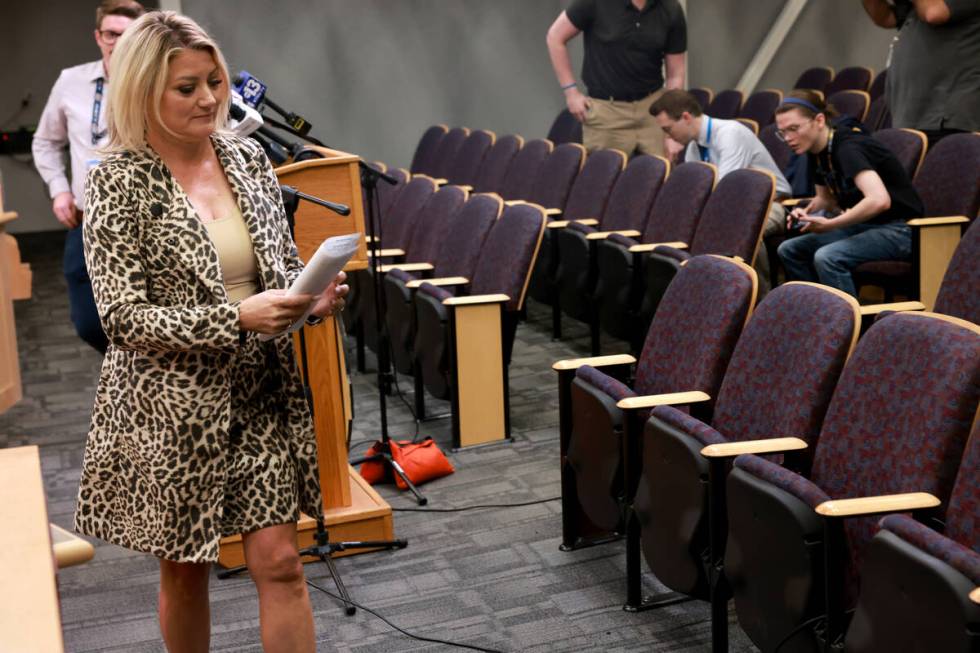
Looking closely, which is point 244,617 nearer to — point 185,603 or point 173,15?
point 185,603

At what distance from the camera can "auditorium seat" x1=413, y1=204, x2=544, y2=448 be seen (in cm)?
401

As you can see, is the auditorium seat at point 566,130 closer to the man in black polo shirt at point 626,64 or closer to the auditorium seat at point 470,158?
the auditorium seat at point 470,158

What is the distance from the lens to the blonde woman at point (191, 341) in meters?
1.93

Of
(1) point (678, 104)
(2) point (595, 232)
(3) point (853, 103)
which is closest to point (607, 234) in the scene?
(2) point (595, 232)

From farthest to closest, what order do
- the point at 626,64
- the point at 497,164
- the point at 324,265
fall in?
the point at 497,164
the point at 626,64
the point at 324,265

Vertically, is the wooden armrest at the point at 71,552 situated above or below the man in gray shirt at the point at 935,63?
below

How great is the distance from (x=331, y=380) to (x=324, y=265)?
1355 mm

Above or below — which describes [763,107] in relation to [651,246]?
above

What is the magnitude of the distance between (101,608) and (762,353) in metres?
1.80

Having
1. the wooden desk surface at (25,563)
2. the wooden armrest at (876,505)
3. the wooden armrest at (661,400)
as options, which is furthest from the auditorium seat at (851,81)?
the wooden desk surface at (25,563)

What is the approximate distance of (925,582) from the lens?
175 centimetres

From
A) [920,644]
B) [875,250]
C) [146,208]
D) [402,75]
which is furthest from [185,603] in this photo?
[402,75]

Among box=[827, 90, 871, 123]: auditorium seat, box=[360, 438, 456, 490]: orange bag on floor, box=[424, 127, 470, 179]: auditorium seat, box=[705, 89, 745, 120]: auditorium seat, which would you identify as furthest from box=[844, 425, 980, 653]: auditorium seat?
box=[705, 89, 745, 120]: auditorium seat

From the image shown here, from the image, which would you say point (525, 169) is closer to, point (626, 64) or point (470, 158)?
point (626, 64)
